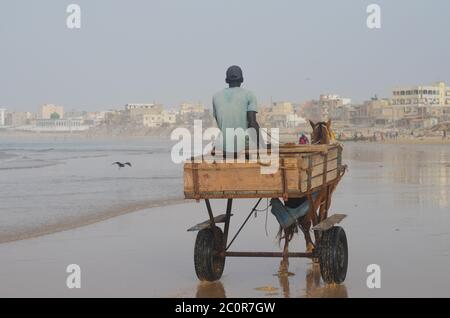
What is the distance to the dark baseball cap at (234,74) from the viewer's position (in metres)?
8.46

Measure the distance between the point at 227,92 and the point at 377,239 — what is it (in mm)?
3882

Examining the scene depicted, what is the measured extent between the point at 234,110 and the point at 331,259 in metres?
1.96

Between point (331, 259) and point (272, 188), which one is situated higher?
point (272, 188)

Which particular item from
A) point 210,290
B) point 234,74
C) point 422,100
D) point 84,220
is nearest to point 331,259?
point 210,290

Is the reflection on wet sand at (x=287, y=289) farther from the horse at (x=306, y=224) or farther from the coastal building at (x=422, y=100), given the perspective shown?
the coastal building at (x=422, y=100)

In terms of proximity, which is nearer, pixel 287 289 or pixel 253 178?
pixel 253 178

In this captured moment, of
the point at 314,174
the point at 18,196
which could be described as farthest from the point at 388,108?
the point at 314,174

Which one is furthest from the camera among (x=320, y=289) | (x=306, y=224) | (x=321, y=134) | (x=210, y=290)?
(x=321, y=134)

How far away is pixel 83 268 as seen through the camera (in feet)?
30.3

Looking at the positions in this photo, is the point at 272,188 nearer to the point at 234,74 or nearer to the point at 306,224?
the point at 306,224

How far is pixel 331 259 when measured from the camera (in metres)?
7.91

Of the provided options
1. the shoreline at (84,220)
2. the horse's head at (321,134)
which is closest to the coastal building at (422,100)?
the shoreline at (84,220)

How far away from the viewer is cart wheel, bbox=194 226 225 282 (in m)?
8.27
